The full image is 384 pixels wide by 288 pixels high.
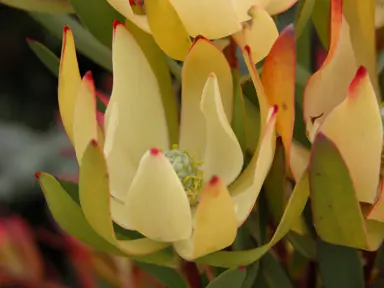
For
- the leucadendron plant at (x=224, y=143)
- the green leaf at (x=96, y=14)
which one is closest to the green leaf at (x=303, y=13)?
the leucadendron plant at (x=224, y=143)

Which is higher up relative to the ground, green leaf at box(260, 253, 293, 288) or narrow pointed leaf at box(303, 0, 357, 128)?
narrow pointed leaf at box(303, 0, 357, 128)

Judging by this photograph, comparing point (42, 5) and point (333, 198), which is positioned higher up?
point (42, 5)

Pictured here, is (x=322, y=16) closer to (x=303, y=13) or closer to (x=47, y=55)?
(x=303, y=13)

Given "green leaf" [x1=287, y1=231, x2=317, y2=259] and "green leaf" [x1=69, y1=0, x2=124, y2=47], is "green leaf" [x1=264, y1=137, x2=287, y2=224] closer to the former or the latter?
"green leaf" [x1=287, y1=231, x2=317, y2=259]

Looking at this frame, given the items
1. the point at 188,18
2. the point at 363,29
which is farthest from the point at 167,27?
the point at 363,29

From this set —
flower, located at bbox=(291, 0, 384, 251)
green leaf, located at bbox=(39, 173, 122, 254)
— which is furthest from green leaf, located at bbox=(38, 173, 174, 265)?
flower, located at bbox=(291, 0, 384, 251)

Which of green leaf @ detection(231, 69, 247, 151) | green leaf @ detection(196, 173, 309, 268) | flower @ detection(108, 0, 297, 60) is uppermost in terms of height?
flower @ detection(108, 0, 297, 60)

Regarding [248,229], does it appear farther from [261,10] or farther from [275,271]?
[261,10]

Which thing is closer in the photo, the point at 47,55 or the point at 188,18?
the point at 188,18
